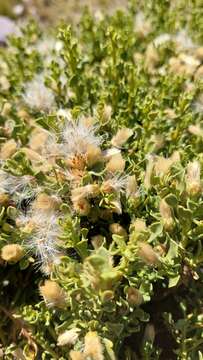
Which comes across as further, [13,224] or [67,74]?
[67,74]

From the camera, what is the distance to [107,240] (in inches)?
82.4

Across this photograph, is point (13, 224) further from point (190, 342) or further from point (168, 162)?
point (190, 342)

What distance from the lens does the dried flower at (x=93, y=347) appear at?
170 centimetres

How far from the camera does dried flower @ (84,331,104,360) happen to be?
5.57ft

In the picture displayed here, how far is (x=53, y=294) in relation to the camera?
5.96 ft

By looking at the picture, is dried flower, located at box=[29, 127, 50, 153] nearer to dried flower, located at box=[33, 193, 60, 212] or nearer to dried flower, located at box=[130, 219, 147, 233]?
dried flower, located at box=[33, 193, 60, 212]

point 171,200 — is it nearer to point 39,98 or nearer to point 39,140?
point 39,140

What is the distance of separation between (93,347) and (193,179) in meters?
0.65

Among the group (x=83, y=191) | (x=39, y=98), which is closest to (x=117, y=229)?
(x=83, y=191)

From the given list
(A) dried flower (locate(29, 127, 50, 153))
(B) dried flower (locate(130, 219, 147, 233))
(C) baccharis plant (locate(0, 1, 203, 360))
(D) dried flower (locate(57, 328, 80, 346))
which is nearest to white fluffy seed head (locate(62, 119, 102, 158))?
(C) baccharis plant (locate(0, 1, 203, 360))

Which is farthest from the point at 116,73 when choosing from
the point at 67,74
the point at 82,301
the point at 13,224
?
the point at 82,301

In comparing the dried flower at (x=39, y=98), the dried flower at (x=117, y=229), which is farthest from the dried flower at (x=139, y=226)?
the dried flower at (x=39, y=98)

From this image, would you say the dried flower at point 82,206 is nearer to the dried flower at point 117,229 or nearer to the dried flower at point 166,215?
the dried flower at point 117,229

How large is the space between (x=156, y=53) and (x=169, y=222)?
1173mm
